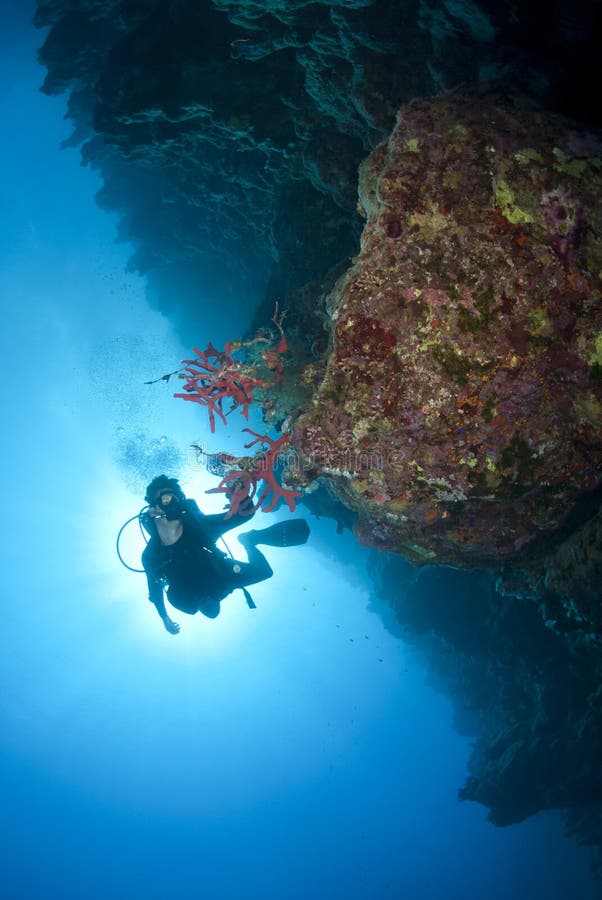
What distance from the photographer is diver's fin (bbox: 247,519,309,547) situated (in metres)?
9.39

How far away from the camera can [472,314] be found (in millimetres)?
3104

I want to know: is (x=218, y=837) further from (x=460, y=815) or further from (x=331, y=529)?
(x=331, y=529)

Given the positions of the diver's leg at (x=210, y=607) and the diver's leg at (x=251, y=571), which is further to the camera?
the diver's leg at (x=251, y=571)

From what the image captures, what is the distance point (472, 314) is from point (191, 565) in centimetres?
593

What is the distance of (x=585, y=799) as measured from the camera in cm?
1243

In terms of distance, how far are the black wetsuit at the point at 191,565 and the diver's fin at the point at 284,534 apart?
192cm

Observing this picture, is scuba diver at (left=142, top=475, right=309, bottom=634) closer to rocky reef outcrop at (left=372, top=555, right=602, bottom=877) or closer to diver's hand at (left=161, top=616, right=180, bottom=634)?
diver's hand at (left=161, top=616, right=180, bottom=634)

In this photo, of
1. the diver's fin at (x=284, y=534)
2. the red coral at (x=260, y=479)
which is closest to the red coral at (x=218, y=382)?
the red coral at (x=260, y=479)

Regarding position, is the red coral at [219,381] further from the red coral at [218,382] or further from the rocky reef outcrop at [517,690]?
the rocky reef outcrop at [517,690]

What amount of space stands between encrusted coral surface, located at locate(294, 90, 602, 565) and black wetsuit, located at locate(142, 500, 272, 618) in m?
4.12

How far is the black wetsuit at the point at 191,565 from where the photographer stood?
7082 millimetres

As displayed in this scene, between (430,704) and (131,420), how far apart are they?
164ft

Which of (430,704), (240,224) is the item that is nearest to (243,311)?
(240,224)

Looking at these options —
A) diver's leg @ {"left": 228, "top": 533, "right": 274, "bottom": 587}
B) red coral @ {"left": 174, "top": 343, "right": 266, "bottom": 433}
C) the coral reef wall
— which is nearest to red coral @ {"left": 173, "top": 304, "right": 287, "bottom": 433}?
red coral @ {"left": 174, "top": 343, "right": 266, "bottom": 433}
